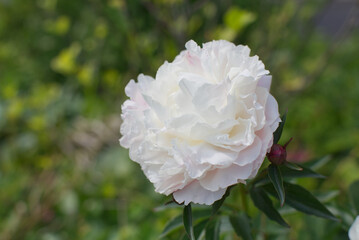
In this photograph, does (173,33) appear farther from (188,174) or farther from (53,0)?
(188,174)

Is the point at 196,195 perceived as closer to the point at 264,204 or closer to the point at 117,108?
the point at 264,204

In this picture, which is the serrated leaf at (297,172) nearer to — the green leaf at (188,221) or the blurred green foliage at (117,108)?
the green leaf at (188,221)

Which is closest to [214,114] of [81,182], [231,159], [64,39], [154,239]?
[231,159]

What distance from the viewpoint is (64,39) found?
2.52 metres

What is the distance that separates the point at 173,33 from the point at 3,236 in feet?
3.37

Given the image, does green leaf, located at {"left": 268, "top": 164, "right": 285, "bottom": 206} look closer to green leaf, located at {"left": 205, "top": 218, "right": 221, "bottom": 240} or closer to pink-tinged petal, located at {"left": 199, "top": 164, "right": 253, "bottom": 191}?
pink-tinged petal, located at {"left": 199, "top": 164, "right": 253, "bottom": 191}

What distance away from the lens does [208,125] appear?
1.59 ft

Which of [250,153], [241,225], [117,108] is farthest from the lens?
[117,108]

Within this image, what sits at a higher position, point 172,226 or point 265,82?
point 265,82

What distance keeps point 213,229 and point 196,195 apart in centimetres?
17

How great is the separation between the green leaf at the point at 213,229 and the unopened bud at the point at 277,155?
18 centimetres

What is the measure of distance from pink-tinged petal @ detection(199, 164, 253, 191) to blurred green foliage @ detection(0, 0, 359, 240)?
74 centimetres

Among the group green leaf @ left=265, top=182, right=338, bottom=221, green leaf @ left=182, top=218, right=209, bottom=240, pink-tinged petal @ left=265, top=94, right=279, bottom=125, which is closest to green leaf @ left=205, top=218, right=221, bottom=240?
green leaf @ left=182, top=218, right=209, bottom=240

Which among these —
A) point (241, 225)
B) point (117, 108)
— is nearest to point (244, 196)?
point (241, 225)
